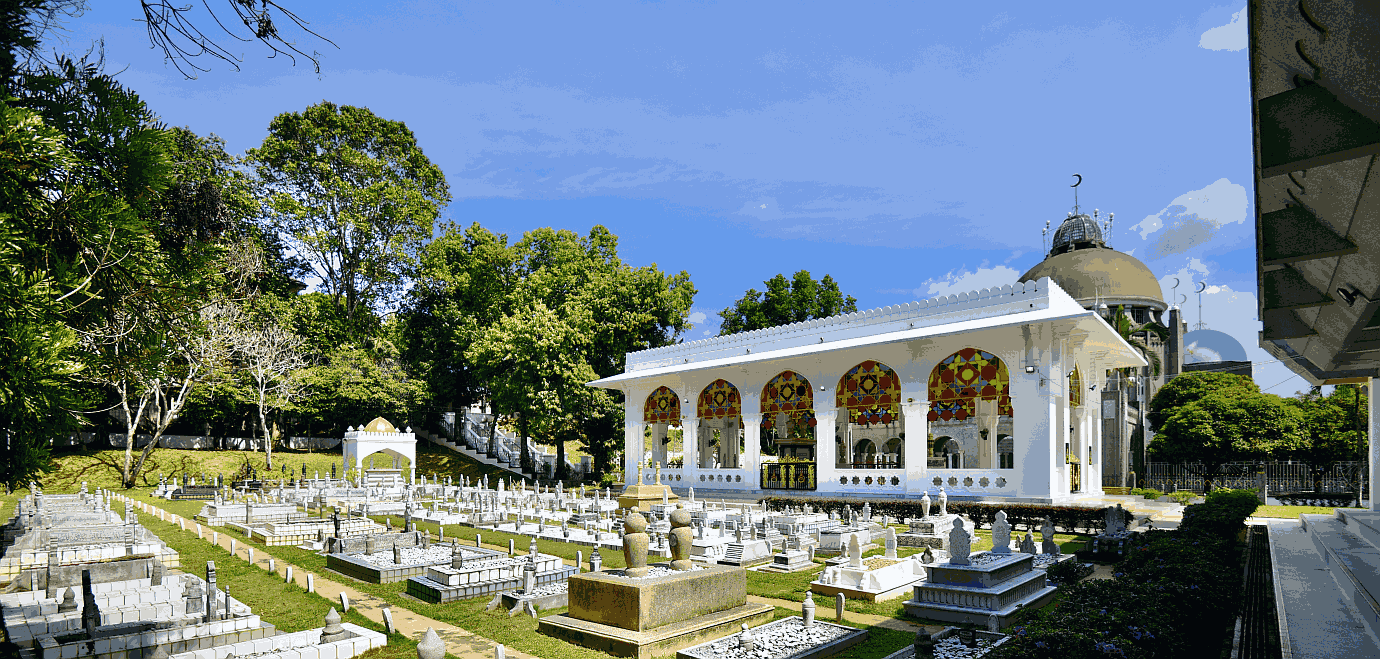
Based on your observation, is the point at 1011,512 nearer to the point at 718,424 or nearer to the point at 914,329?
the point at 914,329

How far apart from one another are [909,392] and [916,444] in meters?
1.86

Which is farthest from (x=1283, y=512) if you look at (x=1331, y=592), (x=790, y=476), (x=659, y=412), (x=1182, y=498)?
(x=659, y=412)

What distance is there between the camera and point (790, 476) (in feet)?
95.0

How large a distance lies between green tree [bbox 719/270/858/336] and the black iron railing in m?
17.5

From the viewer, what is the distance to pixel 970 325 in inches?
916

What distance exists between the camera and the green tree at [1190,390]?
4184 centimetres

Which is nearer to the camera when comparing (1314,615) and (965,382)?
(1314,615)

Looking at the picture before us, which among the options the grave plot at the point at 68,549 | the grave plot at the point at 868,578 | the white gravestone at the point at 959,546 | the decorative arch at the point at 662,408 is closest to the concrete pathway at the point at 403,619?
the grave plot at the point at 68,549

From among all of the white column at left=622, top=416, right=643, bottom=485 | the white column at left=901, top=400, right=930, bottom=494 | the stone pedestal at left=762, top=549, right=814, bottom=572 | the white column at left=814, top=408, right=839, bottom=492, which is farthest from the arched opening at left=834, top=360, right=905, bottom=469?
the stone pedestal at left=762, top=549, right=814, bottom=572

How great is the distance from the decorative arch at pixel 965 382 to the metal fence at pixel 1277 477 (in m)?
22.3

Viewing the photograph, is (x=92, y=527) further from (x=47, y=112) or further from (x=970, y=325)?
(x=970, y=325)

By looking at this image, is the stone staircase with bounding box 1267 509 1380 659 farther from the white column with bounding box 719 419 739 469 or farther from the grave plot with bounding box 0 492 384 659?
the white column with bounding box 719 419 739 469

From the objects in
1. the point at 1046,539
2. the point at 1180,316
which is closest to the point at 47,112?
the point at 1046,539

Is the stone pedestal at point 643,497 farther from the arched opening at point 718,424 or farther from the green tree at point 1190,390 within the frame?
the green tree at point 1190,390
